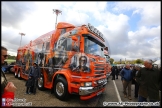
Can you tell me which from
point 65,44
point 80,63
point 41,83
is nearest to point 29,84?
point 41,83

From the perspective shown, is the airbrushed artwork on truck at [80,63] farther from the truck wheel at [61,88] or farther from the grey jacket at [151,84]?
the grey jacket at [151,84]

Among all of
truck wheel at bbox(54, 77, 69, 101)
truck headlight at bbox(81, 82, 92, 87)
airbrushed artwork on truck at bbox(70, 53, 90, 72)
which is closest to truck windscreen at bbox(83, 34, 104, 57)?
airbrushed artwork on truck at bbox(70, 53, 90, 72)

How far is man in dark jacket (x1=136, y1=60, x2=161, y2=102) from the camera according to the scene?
11.7 ft

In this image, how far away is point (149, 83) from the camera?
367 cm

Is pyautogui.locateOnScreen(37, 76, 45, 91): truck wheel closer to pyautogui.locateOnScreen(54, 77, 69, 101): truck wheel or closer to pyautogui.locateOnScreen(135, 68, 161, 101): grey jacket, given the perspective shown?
pyautogui.locateOnScreen(54, 77, 69, 101): truck wheel

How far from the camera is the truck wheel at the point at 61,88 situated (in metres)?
5.19

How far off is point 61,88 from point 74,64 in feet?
4.35

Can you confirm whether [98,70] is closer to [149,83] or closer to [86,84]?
[86,84]

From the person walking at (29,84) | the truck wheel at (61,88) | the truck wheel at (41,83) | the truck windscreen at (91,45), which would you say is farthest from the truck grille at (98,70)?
the person walking at (29,84)

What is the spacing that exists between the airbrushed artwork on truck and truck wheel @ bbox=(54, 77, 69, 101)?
Answer: 30.8 inches

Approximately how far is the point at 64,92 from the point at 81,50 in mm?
1980

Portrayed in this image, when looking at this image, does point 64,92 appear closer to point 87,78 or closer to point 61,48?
point 87,78

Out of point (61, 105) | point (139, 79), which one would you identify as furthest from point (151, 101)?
point (61, 105)

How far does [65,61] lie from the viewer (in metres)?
5.50
